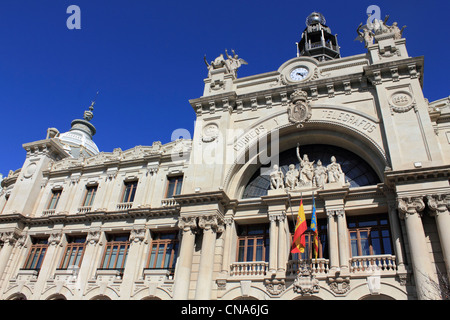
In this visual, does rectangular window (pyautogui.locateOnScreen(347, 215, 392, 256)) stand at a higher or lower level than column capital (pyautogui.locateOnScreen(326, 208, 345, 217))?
lower

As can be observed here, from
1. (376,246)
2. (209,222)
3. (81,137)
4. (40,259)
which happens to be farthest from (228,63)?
(81,137)

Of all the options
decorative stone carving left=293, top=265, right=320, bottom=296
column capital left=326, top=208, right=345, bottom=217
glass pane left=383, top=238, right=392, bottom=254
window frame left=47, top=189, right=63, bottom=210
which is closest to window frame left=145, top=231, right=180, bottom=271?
decorative stone carving left=293, top=265, right=320, bottom=296

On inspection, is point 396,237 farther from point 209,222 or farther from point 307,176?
point 209,222

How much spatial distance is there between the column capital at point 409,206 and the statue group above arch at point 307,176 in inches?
141

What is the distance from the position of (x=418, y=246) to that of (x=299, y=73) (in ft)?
47.4

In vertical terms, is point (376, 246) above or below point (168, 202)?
below

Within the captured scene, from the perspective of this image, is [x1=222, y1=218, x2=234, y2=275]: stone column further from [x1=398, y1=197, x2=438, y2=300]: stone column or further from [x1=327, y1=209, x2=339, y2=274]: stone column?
[x1=398, y1=197, x2=438, y2=300]: stone column

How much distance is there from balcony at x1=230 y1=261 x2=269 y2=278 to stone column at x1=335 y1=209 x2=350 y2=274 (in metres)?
4.14

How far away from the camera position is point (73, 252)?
2728 cm

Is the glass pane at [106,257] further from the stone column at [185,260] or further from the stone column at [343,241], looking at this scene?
the stone column at [343,241]

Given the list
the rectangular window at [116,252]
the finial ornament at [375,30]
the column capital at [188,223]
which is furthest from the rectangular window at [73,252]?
the finial ornament at [375,30]

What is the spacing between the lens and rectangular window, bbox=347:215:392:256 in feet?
64.0
